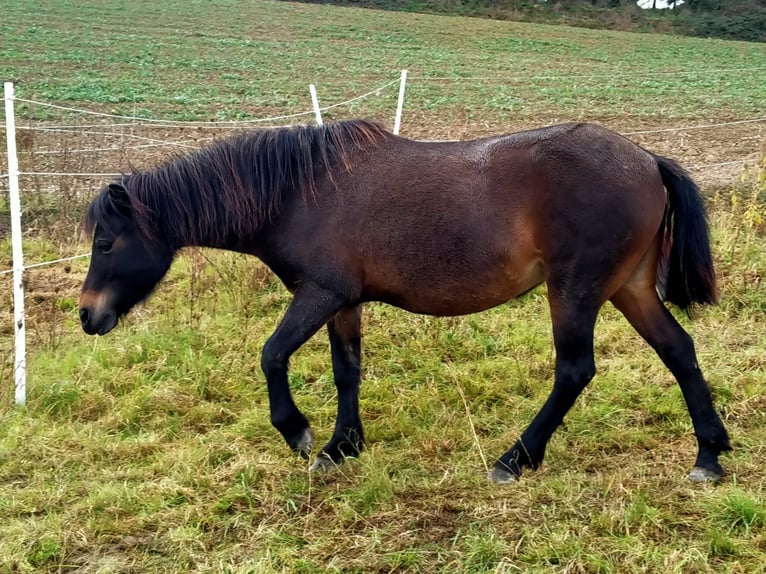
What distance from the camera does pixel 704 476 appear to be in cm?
352

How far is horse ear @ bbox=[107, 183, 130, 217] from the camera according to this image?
3.76m

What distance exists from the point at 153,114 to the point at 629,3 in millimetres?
43966

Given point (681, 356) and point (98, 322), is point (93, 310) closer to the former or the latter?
point (98, 322)

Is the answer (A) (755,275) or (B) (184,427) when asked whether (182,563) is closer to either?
(B) (184,427)

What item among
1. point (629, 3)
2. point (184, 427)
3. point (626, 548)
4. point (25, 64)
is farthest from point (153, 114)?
point (629, 3)

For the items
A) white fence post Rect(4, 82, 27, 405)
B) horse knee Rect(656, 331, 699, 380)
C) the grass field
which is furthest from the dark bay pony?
white fence post Rect(4, 82, 27, 405)

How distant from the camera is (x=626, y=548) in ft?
9.57

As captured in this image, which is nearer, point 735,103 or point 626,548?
point 626,548

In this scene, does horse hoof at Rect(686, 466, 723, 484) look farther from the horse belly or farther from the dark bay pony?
the horse belly

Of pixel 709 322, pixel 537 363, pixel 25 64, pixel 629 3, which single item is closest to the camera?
pixel 537 363

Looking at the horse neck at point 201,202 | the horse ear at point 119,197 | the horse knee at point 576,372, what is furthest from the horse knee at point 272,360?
the horse knee at point 576,372

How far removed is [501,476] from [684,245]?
1.56 metres

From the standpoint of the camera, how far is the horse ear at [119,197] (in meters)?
3.76

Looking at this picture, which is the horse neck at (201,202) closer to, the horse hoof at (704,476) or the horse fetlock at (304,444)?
the horse fetlock at (304,444)
